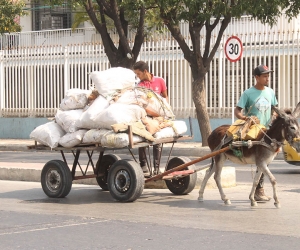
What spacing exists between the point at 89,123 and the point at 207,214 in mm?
2448

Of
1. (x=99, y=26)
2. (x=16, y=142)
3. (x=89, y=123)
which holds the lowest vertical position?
(x=16, y=142)

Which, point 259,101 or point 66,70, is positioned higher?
point 66,70

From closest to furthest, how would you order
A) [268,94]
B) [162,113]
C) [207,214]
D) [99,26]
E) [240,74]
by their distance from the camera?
[207,214] → [268,94] → [162,113] → [99,26] → [240,74]

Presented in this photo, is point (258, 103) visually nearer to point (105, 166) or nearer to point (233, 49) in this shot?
point (105, 166)

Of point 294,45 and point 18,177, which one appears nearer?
point 18,177

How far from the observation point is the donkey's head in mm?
10289

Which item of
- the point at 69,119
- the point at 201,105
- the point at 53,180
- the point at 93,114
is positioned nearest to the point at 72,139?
the point at 69,119

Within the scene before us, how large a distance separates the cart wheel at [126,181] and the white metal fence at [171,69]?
515 inches

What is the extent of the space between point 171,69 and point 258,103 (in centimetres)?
1631

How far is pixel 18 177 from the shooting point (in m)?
15.0

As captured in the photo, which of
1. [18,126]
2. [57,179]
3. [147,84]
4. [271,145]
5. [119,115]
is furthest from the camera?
[18,126]

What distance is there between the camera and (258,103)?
1098 centimetres

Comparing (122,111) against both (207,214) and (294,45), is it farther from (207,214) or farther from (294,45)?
(294,45)

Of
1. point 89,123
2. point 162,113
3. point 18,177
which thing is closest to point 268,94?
point 162,113
